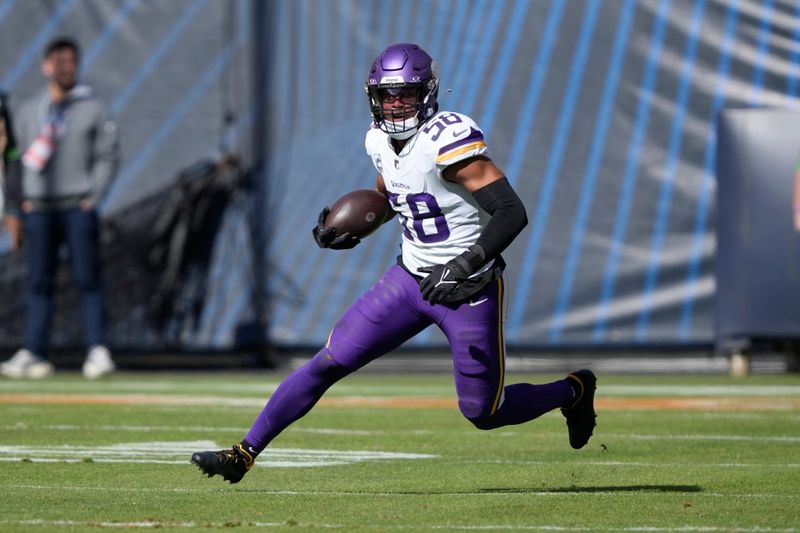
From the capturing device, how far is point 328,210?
216 inches

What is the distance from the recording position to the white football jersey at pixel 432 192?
523cm

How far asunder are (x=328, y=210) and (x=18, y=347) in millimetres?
7782

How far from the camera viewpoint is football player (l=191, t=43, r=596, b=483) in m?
5.20

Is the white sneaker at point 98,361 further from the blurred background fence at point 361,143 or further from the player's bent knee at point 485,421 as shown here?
the player's bent knee at point 485,421

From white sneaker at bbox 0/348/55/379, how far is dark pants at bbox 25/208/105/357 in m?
0.06

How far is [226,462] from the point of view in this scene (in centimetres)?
511

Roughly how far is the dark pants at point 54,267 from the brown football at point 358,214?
6205mm

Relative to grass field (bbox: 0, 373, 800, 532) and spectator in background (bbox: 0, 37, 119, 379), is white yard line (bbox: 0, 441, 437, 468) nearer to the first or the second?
grass field (bbox: 0, 373, 800, 532)

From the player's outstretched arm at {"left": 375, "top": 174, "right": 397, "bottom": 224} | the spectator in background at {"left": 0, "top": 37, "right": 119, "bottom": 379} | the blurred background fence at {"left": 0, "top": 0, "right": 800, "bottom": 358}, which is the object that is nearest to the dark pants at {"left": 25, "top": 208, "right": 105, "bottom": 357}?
the spectator in background at {"left": 0, "top": 37, "right": 119, "bottom": 379}

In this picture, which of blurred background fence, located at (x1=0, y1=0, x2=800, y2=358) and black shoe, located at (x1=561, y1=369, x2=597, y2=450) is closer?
black shoe, located at (x1=561, y1=369, x2=597, y2=450)

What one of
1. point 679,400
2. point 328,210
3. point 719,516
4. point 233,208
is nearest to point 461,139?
point 328,210

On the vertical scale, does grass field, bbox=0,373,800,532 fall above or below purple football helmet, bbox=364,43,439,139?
below

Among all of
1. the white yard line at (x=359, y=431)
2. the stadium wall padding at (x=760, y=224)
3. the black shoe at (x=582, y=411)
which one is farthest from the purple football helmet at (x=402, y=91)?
the stadium wall padding at (x=760, y=224)

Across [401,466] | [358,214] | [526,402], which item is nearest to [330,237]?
[358,214]
